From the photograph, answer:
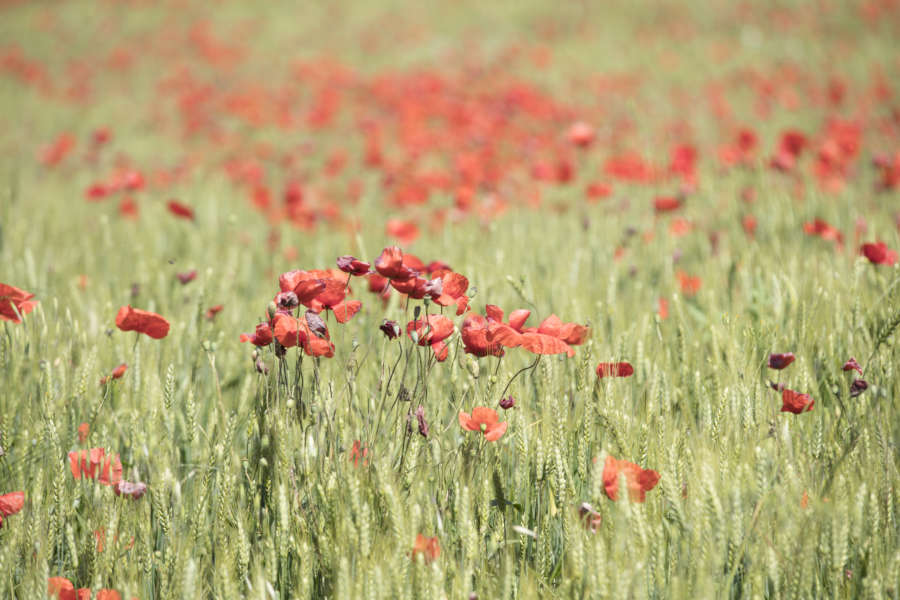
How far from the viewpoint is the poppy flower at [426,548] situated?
93cm

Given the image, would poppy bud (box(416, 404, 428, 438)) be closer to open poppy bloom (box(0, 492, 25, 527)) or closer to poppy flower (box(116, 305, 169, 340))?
poppy flower (box(116, 305, 169, 340))

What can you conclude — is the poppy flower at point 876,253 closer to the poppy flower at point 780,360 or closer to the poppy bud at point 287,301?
the poppy flower at point 780,360

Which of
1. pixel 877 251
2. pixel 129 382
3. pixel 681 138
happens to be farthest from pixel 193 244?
pixel 681 138

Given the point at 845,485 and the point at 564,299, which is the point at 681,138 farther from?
the point at 845,485

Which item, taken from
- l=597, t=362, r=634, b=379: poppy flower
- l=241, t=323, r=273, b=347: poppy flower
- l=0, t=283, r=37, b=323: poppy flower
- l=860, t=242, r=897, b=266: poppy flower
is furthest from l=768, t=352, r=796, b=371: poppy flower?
l=0, t=283, r=37, b=323: poppy flower

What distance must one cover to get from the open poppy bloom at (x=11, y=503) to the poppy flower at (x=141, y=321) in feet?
0.96

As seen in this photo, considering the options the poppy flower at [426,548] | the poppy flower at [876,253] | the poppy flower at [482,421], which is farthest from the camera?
the poppy flower at [876,253]

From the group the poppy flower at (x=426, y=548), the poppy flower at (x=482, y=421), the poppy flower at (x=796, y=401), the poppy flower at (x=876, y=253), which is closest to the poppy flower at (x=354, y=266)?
the poppy flower at (x=482, y=421)

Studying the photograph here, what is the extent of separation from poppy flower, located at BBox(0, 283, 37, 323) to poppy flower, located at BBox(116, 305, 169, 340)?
0.21 meters

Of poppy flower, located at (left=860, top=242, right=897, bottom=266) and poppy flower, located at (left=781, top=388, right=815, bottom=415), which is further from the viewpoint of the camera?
poppy flower, located at (left=860, top=242, right=897, bottom=266)

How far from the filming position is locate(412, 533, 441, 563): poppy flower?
93cm

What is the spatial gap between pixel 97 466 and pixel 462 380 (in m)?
0.67

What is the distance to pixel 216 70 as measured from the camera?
9.07m

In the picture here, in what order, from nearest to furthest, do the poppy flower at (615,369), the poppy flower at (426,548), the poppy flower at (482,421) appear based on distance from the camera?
the poppy flower at (426,548), the poppy flower at (482,421), the poppy flower at (615,369)
